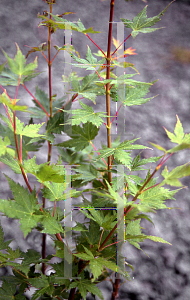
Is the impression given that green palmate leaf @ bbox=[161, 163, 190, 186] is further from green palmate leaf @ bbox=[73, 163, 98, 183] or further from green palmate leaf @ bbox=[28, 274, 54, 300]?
green palmate leaf @ bbox=[28, 274, 54, 300]

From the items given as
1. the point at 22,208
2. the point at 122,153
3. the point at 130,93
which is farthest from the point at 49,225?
the point at 130,93

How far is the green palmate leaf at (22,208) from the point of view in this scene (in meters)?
0.35

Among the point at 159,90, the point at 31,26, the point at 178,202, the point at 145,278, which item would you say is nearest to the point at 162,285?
the point at 145,278

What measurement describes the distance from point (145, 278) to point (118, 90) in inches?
26.9

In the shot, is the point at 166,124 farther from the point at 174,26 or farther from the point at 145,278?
the point at 145,278

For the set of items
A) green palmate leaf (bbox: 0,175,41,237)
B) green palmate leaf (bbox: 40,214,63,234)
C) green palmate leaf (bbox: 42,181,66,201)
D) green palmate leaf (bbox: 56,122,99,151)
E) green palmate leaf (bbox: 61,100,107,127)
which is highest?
green palmate leaf (bbox: 61,100,107,127)

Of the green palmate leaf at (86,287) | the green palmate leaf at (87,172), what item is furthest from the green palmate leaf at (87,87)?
→ the green palmate leaf at (86,287)

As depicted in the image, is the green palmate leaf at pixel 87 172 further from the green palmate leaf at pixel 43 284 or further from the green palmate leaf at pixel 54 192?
the green palmate leaf at pixel 43 284

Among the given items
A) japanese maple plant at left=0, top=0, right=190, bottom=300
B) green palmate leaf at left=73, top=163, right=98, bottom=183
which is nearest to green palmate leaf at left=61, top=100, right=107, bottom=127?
japanese maple plant at left=0, top=0, right=190, bottom=300

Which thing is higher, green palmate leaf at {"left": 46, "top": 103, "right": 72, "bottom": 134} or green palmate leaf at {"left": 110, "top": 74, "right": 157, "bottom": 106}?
green palmate leaf at {"left": 110, "top": 74, "right": 157, "bottom": 106}

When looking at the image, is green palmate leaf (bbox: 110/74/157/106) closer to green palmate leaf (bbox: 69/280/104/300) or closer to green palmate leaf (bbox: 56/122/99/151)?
green palmate leaf (bbox: 56/122/99/151)

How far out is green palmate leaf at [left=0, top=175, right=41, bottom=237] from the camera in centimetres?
35

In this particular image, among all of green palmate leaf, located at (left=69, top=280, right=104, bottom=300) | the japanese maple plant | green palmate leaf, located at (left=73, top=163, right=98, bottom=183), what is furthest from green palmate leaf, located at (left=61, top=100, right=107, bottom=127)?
green palmate leaf, located at (left=69, top=280, right=104, bottom=300)

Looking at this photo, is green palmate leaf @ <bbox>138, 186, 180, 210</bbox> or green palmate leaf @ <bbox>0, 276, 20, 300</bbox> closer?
green palmate leaf @ <bbox>138, 186, 180, 210</bbox>
